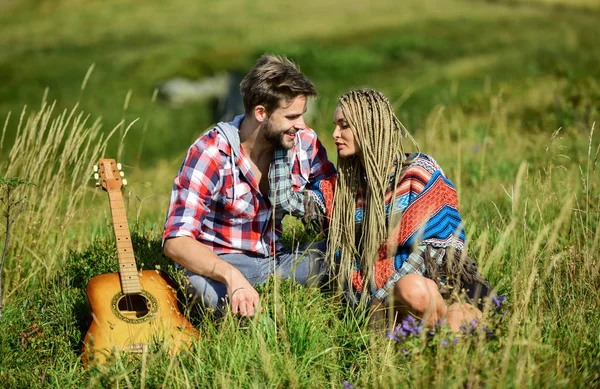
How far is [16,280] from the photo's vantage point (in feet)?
14.8

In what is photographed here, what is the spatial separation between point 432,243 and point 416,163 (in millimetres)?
475

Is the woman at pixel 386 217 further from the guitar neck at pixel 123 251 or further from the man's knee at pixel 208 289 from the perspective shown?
the guitar neck at pixel 123 251

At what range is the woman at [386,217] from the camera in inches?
142

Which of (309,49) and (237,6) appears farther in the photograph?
(237,6)

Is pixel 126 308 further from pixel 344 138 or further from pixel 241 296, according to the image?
pixel 344 138

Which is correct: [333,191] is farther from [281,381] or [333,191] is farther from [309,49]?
[309,49]

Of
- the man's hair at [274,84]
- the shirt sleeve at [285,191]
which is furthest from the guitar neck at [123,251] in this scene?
the man's hair at [274,84]

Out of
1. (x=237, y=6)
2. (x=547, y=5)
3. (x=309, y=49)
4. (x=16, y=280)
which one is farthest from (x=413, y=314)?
(x=237, y=6)

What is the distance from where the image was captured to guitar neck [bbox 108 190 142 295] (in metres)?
3.83

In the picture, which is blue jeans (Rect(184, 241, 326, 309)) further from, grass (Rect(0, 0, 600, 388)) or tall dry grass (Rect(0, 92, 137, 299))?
tall dry grass (Rect(0, 92, 137, 299))

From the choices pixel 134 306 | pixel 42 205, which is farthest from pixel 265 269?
pixel 42 205

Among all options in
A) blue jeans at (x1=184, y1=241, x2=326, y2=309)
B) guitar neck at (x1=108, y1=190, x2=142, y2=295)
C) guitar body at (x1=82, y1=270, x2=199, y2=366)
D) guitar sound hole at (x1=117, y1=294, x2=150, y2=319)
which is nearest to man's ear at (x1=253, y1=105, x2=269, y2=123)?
blue jeans at (x1=184, y1=241, x2=326, y2=309)

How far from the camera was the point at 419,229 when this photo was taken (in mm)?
3602

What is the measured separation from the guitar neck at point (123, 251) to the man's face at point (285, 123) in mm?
973
